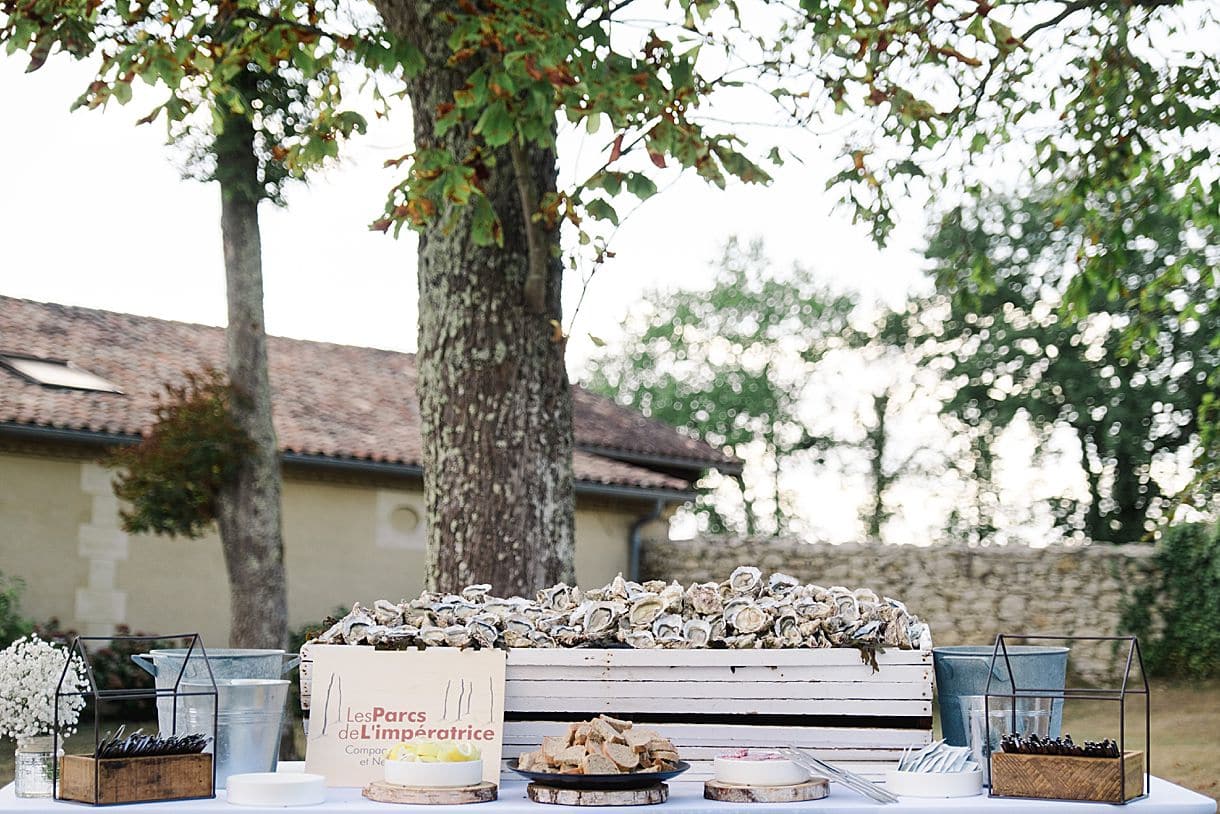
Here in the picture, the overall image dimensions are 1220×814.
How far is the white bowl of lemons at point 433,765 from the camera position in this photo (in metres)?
2.46

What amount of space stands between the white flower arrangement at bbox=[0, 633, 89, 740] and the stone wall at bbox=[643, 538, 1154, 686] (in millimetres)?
11501

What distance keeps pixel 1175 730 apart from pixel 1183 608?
8.96 ft

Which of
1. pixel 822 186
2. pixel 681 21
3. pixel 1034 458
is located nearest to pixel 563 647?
pixel 681 21

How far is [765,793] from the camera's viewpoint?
2455mm

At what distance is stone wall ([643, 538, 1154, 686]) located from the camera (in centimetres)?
1403

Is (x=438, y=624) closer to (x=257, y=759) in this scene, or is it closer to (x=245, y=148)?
(x=257, y=759)

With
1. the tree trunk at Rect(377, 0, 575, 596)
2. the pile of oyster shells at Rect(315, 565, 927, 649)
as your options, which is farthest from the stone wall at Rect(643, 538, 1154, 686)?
the pile of oyster shells at Rect(315, 565, 927, 649)

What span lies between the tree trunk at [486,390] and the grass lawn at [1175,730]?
4.93 metres

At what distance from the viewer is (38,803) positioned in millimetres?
2525

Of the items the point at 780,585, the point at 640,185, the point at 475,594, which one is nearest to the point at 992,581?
the point at 640,185

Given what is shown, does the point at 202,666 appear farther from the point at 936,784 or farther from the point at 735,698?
the point at 936,784

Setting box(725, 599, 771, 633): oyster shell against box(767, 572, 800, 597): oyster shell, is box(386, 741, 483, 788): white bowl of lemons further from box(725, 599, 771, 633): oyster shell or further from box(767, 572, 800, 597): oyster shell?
box(767, 572, 800, 597): oyster shell

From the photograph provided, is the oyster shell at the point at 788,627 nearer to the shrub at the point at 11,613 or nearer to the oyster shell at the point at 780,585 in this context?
the oyster shell at the point at 780,585

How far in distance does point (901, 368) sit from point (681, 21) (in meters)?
21.6
